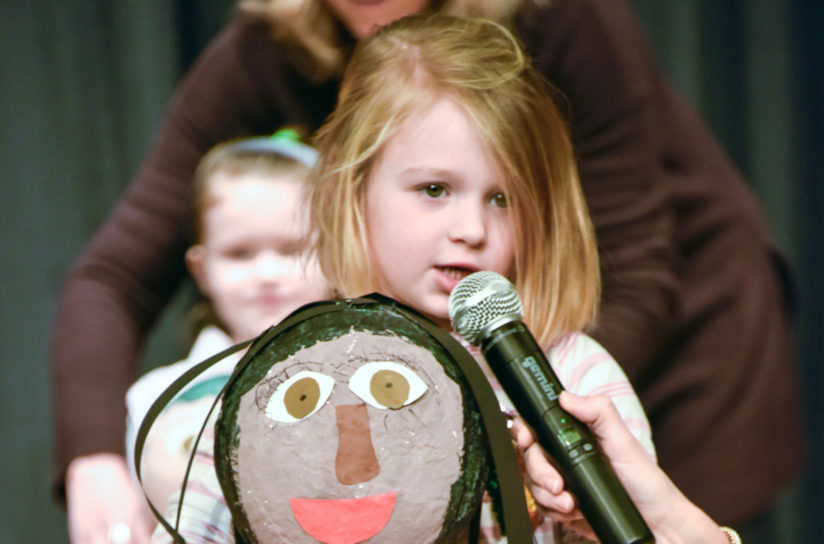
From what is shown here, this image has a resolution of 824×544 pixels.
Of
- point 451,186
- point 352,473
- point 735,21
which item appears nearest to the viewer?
point 352,473

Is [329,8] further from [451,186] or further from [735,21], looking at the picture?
[735,21]

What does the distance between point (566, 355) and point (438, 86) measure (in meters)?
0.20

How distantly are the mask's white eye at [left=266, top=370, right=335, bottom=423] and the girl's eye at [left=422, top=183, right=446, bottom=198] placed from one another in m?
0.16

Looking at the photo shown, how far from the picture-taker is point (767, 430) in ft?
3.06

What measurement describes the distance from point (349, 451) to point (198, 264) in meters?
0.31

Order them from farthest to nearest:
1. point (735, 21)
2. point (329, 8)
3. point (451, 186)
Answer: point (735, 21), point (329, 8), point (451, 186)

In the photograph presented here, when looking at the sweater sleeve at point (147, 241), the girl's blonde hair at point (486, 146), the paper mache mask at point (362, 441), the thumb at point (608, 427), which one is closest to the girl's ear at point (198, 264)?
the sweater sleeve at point (147, 241)

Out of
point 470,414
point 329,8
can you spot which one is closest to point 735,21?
point 329,8

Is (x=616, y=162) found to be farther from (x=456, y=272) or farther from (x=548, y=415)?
(x=548, y=415)

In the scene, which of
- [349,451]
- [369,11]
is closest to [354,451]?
[349,451]

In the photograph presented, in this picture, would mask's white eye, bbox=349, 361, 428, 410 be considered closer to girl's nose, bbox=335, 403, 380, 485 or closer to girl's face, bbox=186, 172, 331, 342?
girl's nose, bbox=335, 403, 380, 485

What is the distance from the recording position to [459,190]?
23.7 inches

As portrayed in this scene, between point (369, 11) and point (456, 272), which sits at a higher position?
point (369, 11)

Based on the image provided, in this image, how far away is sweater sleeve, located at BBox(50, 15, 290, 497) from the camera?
Result: 74cm
